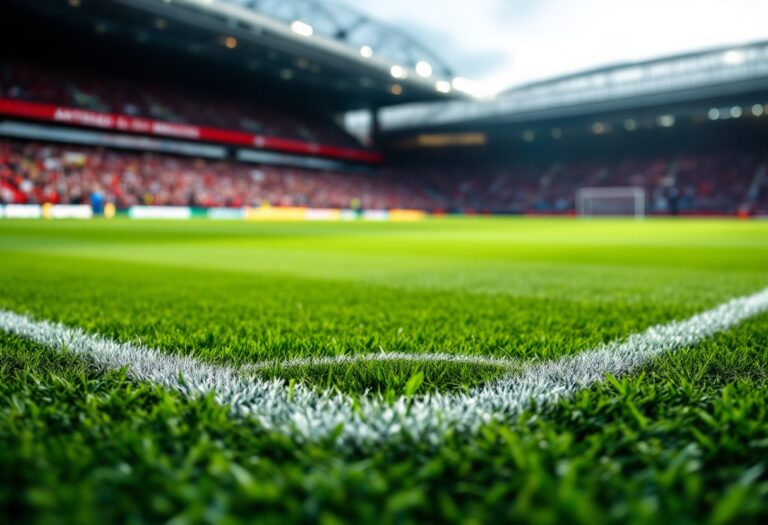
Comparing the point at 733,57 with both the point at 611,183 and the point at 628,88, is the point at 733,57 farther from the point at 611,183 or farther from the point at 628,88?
the point at 611,183

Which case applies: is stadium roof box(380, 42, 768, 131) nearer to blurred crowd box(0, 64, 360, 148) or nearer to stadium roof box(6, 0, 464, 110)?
stadium roof box(6, 0, 464, 110)

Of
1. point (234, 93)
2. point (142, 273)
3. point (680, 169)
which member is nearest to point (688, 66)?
point (680, 169)

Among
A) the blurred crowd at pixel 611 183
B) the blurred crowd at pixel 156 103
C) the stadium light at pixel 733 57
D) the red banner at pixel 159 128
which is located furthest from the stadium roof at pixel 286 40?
the stadium light at pixel 733 57

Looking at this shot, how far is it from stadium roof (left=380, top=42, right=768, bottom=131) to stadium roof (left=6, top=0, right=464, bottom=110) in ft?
12.7

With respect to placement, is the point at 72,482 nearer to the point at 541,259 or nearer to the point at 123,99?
the point at 541,259

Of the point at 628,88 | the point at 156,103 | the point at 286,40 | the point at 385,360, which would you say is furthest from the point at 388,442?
the point at 628,88

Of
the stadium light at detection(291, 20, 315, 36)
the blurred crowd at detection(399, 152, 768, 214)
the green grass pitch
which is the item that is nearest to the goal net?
the blurred crowd at detection(399, 152, 768, 214)

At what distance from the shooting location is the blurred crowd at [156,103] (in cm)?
2839

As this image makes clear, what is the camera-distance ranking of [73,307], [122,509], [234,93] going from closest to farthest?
[122,509] < [73,307] < [234,93]

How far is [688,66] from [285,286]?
37.6 metres

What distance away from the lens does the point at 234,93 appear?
124 feet

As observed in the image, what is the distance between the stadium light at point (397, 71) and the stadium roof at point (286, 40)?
26 millimetres

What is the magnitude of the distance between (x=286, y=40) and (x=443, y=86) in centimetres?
1134

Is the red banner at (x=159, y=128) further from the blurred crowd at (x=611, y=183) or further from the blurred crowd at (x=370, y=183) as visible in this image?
the blurred crowd at (x=611, y=183)
